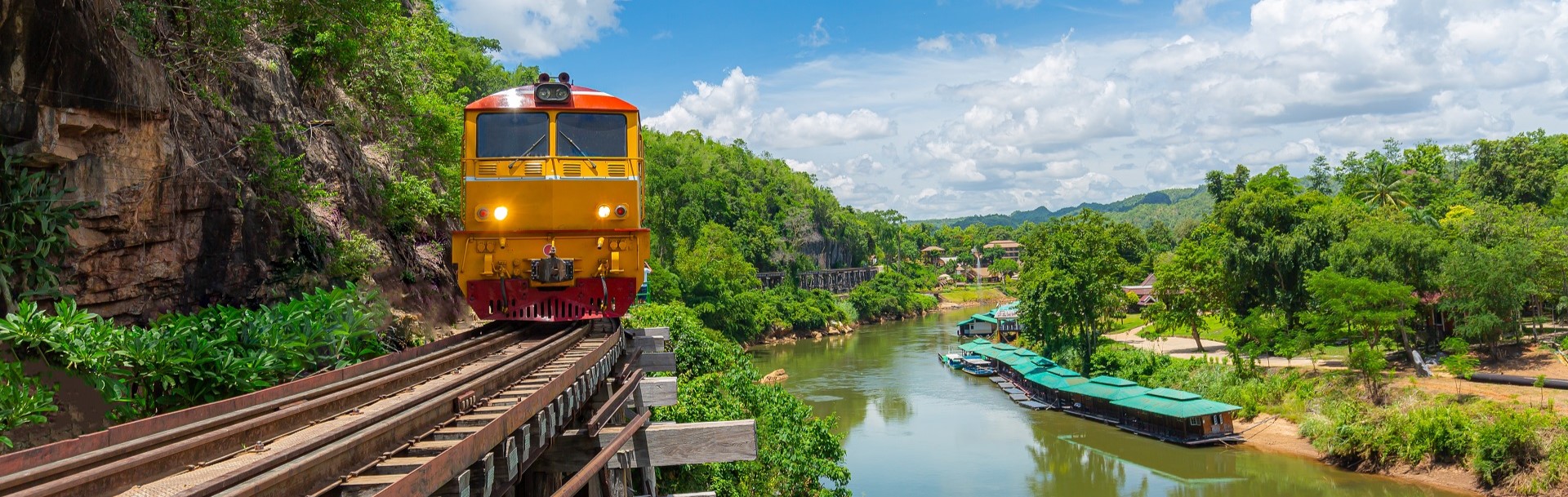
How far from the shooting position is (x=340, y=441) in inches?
205

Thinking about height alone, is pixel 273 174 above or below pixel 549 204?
above

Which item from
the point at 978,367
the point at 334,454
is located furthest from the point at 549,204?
the point at 978,367

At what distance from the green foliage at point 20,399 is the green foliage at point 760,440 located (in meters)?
9.70

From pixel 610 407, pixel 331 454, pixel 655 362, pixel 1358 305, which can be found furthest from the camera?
pixel 1358 305

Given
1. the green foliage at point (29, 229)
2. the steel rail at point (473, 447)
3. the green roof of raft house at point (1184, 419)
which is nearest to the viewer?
the steel rail at point (473, 447)

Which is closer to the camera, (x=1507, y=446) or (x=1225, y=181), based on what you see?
(x=1507, y=446)

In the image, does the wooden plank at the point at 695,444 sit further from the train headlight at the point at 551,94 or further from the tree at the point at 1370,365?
the tree at the point at 1370,365

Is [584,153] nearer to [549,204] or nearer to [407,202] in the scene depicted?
[549,204]

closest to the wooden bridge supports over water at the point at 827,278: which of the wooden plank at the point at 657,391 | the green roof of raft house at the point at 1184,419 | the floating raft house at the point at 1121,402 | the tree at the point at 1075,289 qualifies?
the tree at the point at 1075,289

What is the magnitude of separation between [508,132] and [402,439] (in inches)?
294

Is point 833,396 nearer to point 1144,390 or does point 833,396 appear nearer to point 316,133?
point 1144,390

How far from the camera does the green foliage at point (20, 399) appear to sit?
23.6 ft

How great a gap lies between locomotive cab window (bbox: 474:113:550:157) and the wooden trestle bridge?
2.85 m

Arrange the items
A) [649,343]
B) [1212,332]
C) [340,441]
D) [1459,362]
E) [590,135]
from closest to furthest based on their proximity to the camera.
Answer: [340,441], [590,135], [649,343], [1459,362], [1212,332]
